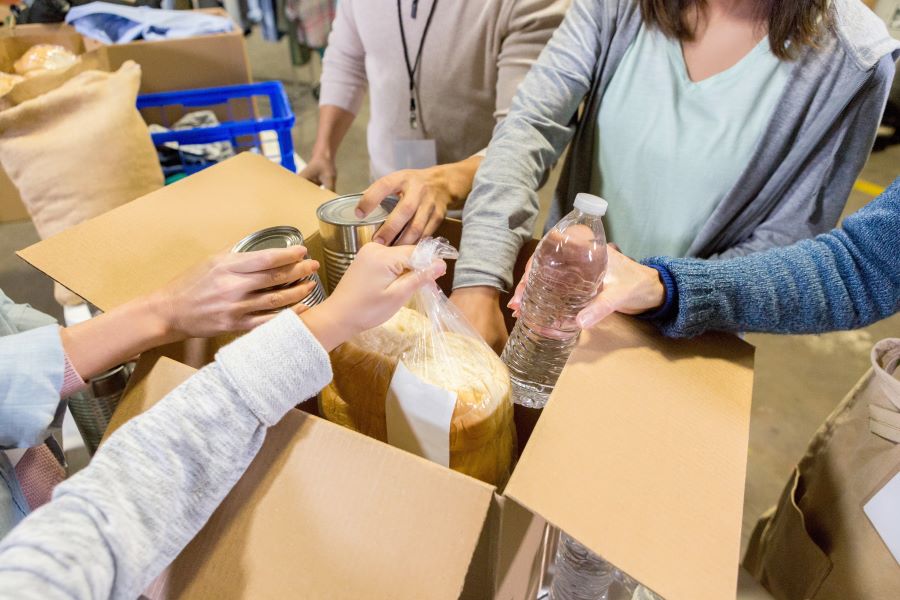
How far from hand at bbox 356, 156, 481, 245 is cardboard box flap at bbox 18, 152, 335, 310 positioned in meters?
0.14

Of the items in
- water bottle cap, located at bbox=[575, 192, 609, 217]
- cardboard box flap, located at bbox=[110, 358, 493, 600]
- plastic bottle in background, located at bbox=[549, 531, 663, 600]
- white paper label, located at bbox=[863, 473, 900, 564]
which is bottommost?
plastic bottle in background, located at bbox=[549, 531, 663, 600]

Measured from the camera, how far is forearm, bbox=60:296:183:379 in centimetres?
65

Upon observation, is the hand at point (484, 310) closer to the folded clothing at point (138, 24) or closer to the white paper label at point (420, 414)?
the white paper label at point (420, 414)

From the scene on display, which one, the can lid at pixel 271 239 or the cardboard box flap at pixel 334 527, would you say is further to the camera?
the can lid at pixel 271 239

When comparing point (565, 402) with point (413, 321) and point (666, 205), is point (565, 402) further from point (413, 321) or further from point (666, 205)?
point (666, 205)

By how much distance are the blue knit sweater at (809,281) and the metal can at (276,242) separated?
0.43 meters

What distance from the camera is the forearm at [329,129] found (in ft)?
5.03

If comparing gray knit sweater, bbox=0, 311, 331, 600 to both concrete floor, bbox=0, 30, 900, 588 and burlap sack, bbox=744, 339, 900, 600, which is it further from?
concrete floor, bbox=0, 30, 900, 588

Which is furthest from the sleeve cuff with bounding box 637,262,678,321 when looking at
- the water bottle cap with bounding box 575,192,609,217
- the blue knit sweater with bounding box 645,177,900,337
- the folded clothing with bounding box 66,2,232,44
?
the folded clothing with bounding box 66,2,232,44

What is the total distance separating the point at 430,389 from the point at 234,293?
0.84 feet

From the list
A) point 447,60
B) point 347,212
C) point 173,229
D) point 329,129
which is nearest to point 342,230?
point 347,212

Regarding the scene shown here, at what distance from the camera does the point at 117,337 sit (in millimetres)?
652

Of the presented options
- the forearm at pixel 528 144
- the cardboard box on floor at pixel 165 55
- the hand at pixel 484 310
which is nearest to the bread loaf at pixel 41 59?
the cardboard box on floor at pixel 165 55

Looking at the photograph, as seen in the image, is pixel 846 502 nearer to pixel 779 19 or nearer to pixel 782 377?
pixel 779 19
